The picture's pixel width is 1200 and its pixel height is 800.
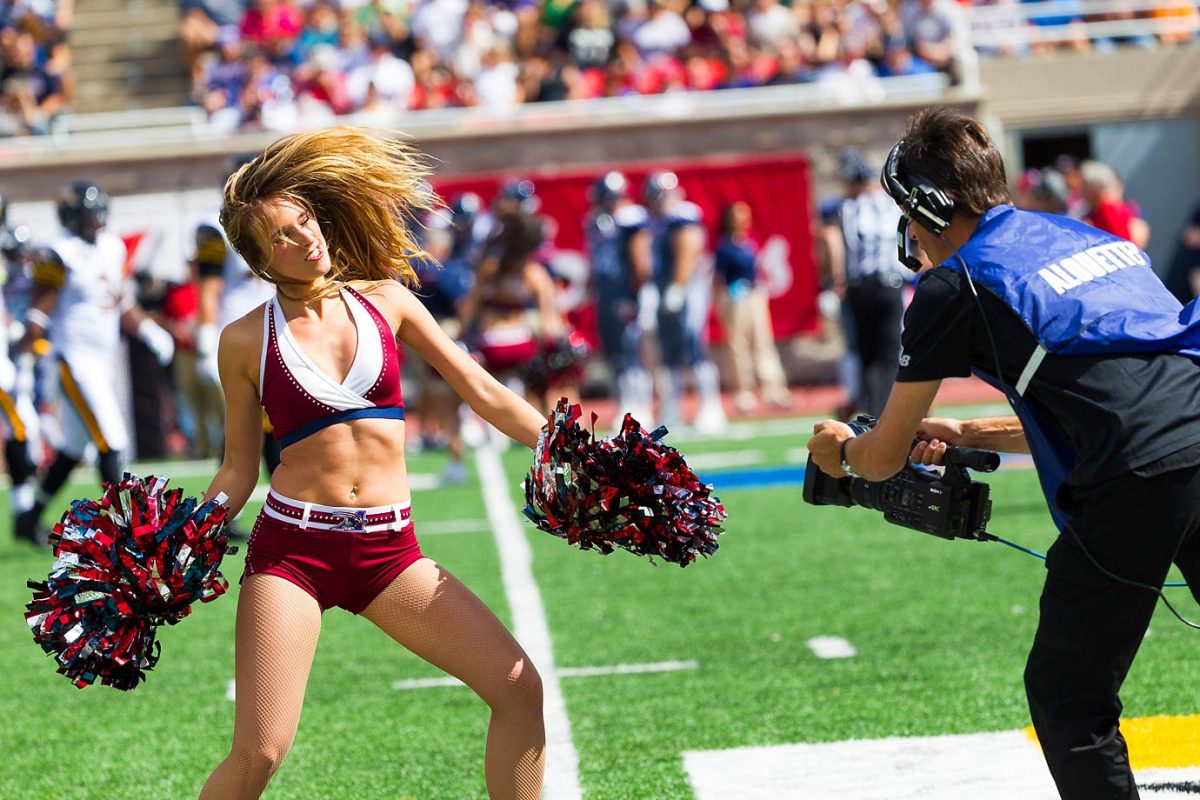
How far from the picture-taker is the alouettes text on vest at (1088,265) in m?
3.20

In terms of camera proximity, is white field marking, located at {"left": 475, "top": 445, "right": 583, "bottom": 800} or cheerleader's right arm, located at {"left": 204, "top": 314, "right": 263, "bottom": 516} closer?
cheerleader's right arm, located at {"left": 204, "top": 314, "right": 263, "bottom": 516}

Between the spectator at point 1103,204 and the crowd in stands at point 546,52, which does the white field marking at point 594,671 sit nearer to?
the spectator at point 1103,204

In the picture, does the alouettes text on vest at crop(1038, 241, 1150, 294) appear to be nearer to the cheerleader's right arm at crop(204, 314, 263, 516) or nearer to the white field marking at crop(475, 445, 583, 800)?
the cheerleader's right arm at crop(204, 314, 263, 516)

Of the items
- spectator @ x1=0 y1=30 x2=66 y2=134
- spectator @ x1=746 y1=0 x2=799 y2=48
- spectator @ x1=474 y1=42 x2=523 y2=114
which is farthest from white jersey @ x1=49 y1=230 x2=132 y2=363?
spectator @ x1=746 y1=0 x2=799 y2=48

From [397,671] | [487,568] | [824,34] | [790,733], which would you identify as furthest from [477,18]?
[790,733]

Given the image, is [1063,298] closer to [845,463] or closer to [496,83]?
[845,463]

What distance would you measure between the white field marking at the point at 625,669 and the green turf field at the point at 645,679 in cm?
4

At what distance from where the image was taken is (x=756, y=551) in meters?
8.22

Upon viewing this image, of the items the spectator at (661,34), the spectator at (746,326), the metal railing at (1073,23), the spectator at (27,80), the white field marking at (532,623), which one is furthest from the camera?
the spectator at (27,80)

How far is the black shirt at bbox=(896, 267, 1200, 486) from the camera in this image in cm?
313

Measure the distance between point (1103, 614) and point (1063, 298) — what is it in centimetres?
61

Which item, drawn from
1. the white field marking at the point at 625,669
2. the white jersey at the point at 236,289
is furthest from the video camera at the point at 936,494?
the white jersey at the point at 236,289

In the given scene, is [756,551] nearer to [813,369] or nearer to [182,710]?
[182,710]

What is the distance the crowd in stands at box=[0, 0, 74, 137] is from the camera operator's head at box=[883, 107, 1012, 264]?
1709 cm
